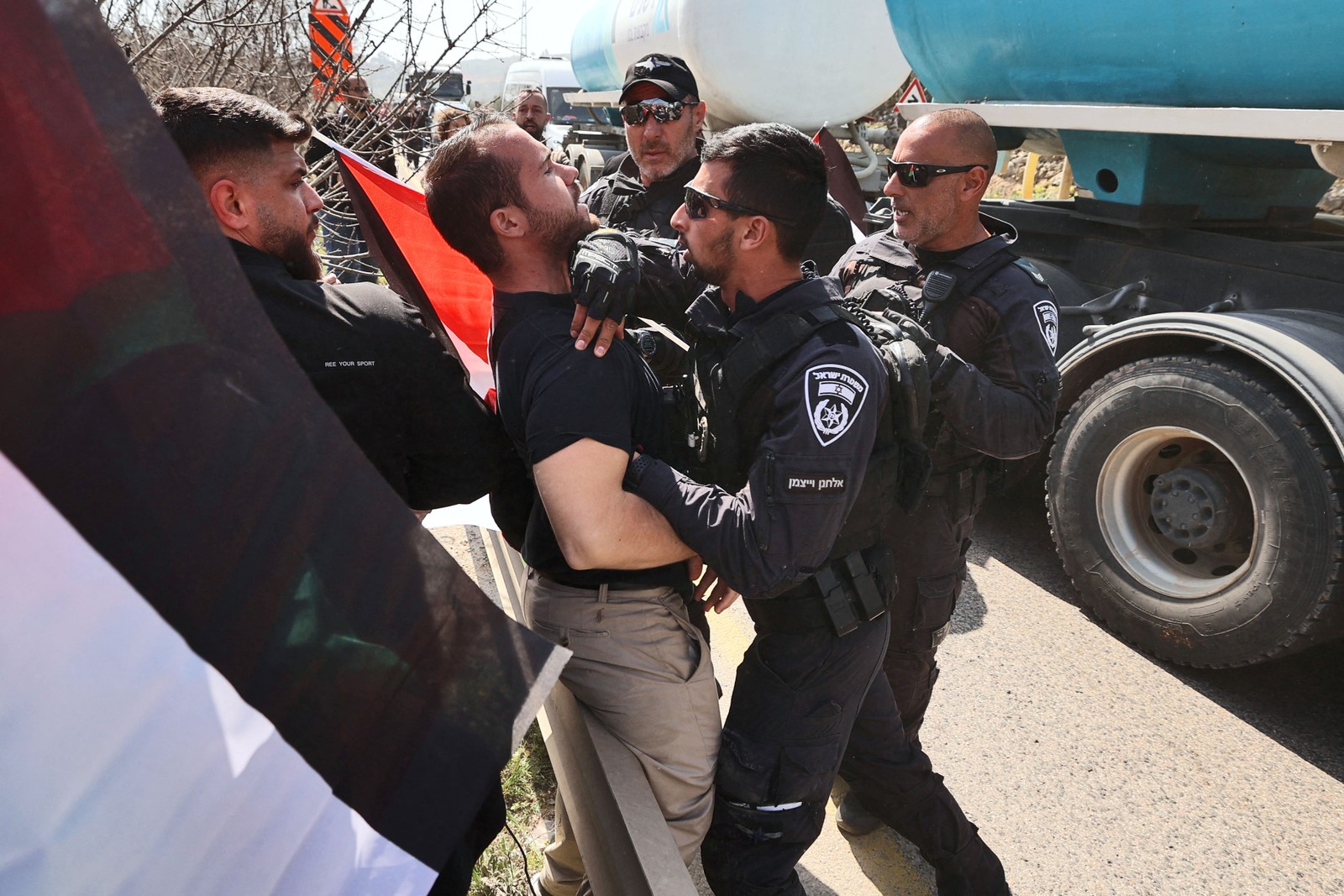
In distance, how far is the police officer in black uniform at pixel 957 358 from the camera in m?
2.48

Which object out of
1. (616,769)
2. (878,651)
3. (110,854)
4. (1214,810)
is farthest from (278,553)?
(1214,810)

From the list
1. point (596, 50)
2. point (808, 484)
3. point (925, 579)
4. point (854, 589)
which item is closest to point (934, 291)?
point (925, 579)

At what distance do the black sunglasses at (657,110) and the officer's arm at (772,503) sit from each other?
228 cm

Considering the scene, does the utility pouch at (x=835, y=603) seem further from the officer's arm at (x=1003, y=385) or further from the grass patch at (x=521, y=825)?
the grass patch at (x=521, y=825)

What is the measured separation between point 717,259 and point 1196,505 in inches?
95.7

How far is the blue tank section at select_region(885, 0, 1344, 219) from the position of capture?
3184mm

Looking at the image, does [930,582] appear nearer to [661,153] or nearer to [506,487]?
[506,487]

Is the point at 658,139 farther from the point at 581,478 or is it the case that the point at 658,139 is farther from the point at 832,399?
the point at 581,478

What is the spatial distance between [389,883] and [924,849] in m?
1.70

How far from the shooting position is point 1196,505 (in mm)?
3402

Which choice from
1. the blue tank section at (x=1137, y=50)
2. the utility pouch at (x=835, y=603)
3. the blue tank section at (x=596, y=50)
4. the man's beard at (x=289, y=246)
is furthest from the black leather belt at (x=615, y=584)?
the blue tank section at (x=596, y=50)

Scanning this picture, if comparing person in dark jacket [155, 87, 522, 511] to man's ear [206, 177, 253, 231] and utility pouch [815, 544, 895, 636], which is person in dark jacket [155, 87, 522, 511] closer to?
man's ear [206, 177, 253, 231]

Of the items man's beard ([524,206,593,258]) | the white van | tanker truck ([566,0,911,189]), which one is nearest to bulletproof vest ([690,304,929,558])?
man's beard ([524,206,593,258])

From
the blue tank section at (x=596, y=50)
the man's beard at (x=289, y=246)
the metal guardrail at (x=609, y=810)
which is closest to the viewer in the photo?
the metal guardrail at (x=609, y=810)
